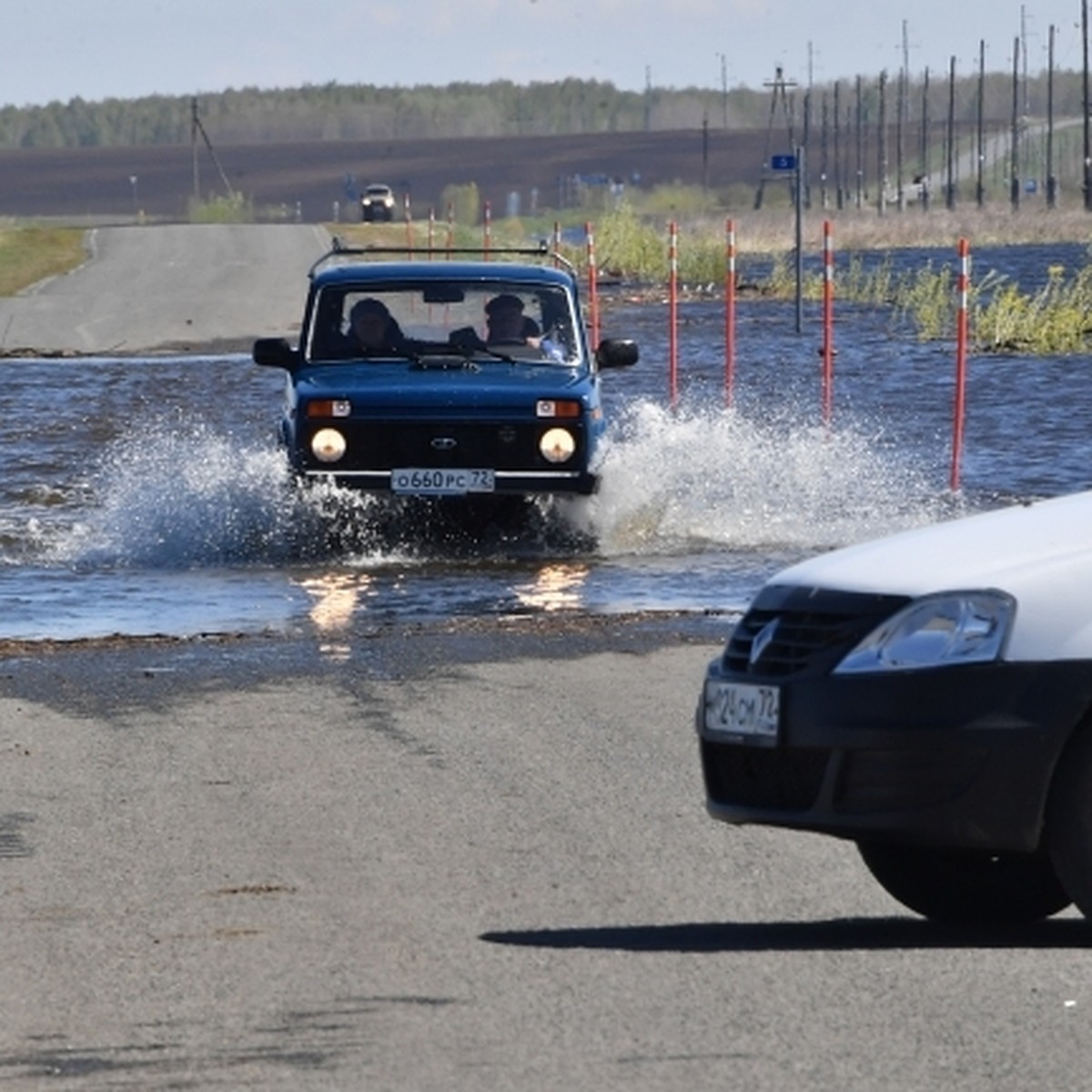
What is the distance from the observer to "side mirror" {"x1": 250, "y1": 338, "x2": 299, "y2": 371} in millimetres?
18266

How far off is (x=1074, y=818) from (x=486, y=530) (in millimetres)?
11243

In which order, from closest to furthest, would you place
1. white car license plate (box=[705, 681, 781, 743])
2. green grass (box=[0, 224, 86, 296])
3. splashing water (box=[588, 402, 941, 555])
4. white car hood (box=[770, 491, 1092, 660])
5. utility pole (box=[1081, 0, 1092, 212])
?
white car hood (box=[770, 491, 1092, 660]) → white car license plate (box=[705, 681, 781, 743]) → splashing water (box=[588, 402, 941, 555]) → green grass (box=[0, 224, 86, 296]) → utility pole (box=[1081, 0, 1092, 212])

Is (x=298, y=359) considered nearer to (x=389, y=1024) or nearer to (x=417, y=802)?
(x=417, y=802)

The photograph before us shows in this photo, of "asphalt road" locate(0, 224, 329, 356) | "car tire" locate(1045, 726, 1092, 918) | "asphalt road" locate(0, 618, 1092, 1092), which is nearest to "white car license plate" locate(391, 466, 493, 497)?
"asphalt road" locate(0, 618, 1092, 1092)

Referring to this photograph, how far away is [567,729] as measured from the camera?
37.5 feet

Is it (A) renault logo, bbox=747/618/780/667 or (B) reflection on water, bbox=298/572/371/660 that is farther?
(B) reflection on water, bbox=298/572/371/660

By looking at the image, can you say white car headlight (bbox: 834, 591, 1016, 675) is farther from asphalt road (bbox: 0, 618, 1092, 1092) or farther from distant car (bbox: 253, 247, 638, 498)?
distant car (bbox: 253, 247, 638, 498)

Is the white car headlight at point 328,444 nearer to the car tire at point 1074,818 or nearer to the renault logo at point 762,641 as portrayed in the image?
the renault logo at point 762,641

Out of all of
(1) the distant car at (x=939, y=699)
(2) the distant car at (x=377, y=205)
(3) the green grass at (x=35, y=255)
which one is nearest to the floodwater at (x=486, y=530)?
(1) the distant car at (x=939, y=699)

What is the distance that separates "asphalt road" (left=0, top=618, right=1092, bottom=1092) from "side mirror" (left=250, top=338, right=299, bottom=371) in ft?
19.2

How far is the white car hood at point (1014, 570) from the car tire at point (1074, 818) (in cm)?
23

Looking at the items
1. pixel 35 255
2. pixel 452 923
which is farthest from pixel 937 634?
pixel 35 255

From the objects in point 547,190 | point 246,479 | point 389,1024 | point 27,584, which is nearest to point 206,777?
point 389,1024

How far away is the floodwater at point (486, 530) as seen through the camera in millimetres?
16359
